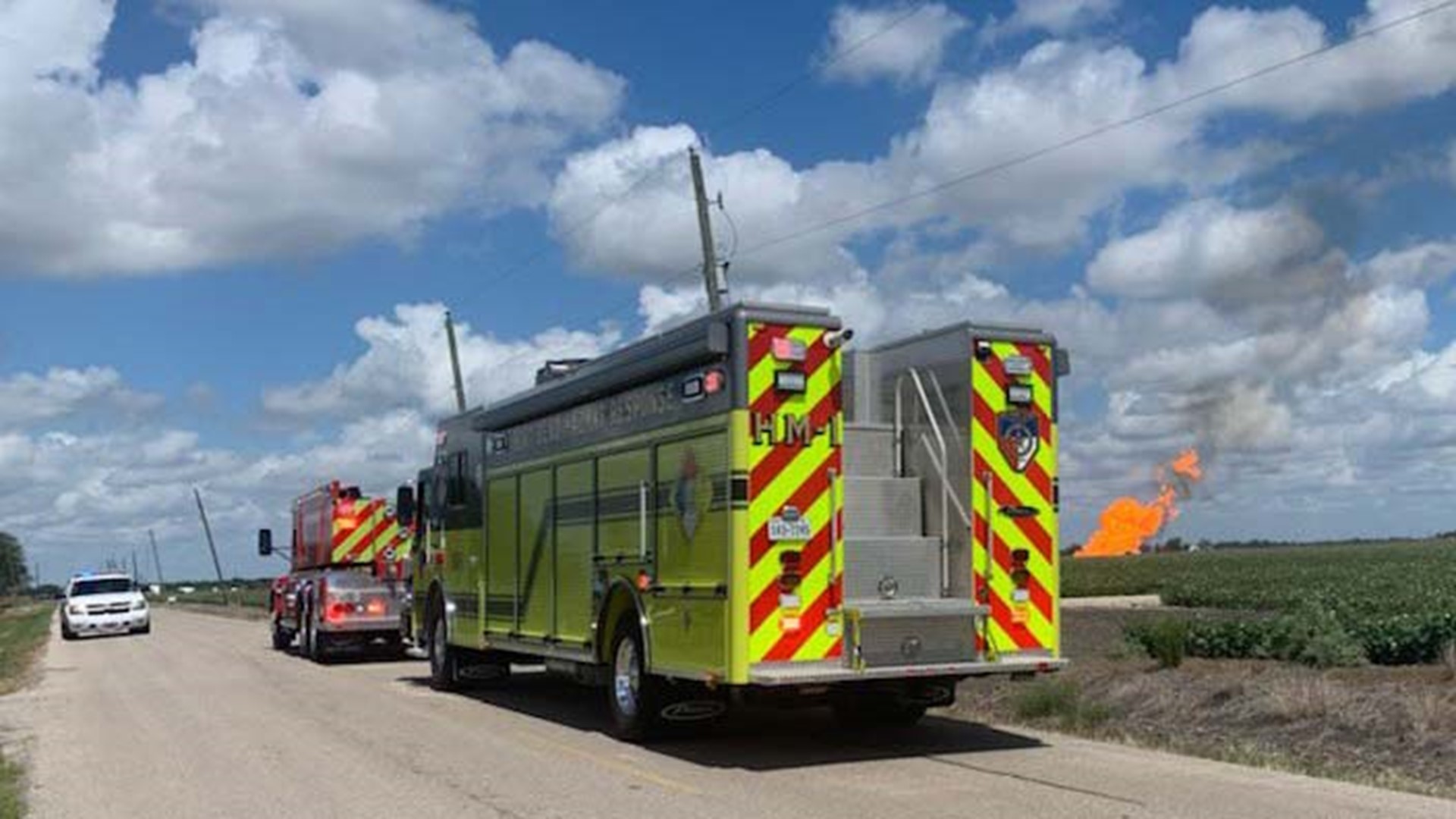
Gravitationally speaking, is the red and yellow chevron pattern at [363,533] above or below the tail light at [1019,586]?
above

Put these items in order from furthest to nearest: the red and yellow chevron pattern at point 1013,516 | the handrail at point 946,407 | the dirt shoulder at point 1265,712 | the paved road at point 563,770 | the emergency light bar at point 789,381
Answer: the handrail at point 946,407 → the red and yellow chevron pattern at point 1013,516 → the emergency light bar at point 789,381 → the dirt shoulder at point 1265,712 → the paved road at point 563,770

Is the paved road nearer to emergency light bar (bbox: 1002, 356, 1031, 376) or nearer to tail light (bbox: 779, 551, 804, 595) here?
tail light (bbox: 779, 551, 804, 595)

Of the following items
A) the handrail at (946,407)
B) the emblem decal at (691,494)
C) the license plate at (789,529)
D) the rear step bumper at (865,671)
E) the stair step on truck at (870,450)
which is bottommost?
the rear step bumper at (865,671)

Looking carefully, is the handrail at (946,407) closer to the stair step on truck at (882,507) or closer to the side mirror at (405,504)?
the stair step on truck at (882,507)

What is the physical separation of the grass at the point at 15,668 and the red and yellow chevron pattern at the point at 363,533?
556cm

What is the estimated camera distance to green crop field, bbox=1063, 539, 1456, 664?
15133mm

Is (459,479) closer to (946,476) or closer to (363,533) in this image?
(946,476)

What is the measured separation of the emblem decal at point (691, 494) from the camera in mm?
11516

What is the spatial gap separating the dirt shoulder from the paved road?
583mm

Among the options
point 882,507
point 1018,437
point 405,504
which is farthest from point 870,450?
point 405,504

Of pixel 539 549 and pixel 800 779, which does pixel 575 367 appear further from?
pixel 800 779

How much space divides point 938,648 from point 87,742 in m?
8.20

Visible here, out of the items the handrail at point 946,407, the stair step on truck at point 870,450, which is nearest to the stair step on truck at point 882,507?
the stair step on truck at point 870,450

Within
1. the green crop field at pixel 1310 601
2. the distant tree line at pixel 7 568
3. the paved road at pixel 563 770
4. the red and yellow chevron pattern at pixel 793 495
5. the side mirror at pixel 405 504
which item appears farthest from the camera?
the distant tree line at pixel 7 568
